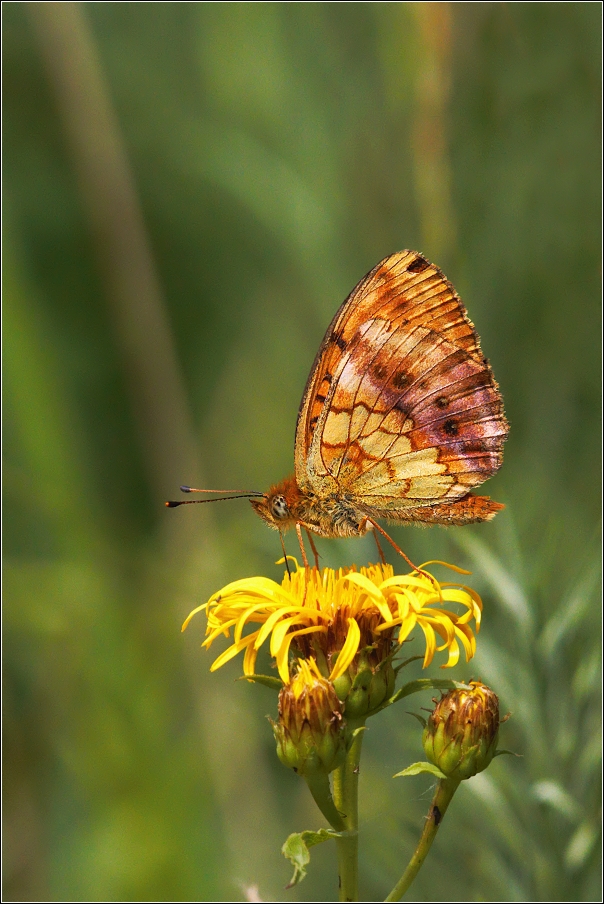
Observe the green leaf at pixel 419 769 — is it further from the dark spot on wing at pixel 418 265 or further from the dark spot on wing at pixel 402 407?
the dark spot on wing at pixel 418 265

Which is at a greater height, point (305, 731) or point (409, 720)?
point (305, 731)

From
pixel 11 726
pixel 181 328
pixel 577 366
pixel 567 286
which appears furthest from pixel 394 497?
pixel 181 328

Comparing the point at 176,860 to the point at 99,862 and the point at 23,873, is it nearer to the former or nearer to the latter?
the point at 99,862

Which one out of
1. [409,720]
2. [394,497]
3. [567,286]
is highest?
[567,286]

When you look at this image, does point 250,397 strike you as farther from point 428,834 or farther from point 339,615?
point 428,834

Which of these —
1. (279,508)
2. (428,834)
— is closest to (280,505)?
(279,508)

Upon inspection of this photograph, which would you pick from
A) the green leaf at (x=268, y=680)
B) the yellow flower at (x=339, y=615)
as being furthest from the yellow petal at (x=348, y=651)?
the green leaf at (x=268, y=680)
